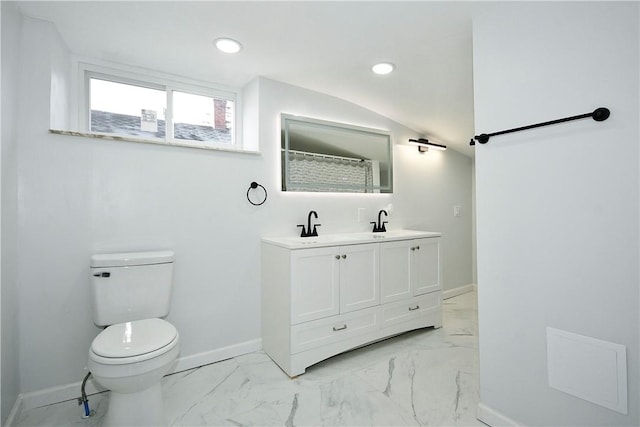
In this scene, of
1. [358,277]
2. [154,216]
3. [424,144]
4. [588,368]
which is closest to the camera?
[588,368]

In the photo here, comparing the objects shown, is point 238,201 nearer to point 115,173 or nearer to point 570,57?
point 115,173

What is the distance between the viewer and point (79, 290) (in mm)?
1801

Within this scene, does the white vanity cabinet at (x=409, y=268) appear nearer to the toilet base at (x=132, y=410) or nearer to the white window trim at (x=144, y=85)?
the white window trim at (x=144, y=85)

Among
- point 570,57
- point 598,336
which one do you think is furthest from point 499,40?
point 598,336

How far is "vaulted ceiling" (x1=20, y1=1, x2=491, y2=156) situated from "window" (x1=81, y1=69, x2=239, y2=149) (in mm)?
149

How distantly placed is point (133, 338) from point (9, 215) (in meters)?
0.87

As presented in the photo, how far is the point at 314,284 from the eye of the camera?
2.06 meters

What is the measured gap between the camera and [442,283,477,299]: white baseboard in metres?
3.65

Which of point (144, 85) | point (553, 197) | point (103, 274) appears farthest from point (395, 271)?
point (144, 85)

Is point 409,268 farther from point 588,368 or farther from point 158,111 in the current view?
point 158,111

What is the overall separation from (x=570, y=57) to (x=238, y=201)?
202 cm

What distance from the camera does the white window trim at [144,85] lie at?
79.8 inches

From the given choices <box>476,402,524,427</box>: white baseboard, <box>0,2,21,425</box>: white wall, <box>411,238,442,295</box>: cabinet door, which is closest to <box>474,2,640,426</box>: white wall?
<box>476,402,524,427</box>: white baseboard

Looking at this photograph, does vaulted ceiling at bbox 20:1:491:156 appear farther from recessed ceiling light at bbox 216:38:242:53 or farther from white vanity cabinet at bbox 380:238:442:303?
white vanity cabinet at bbox 380:238:442:303
